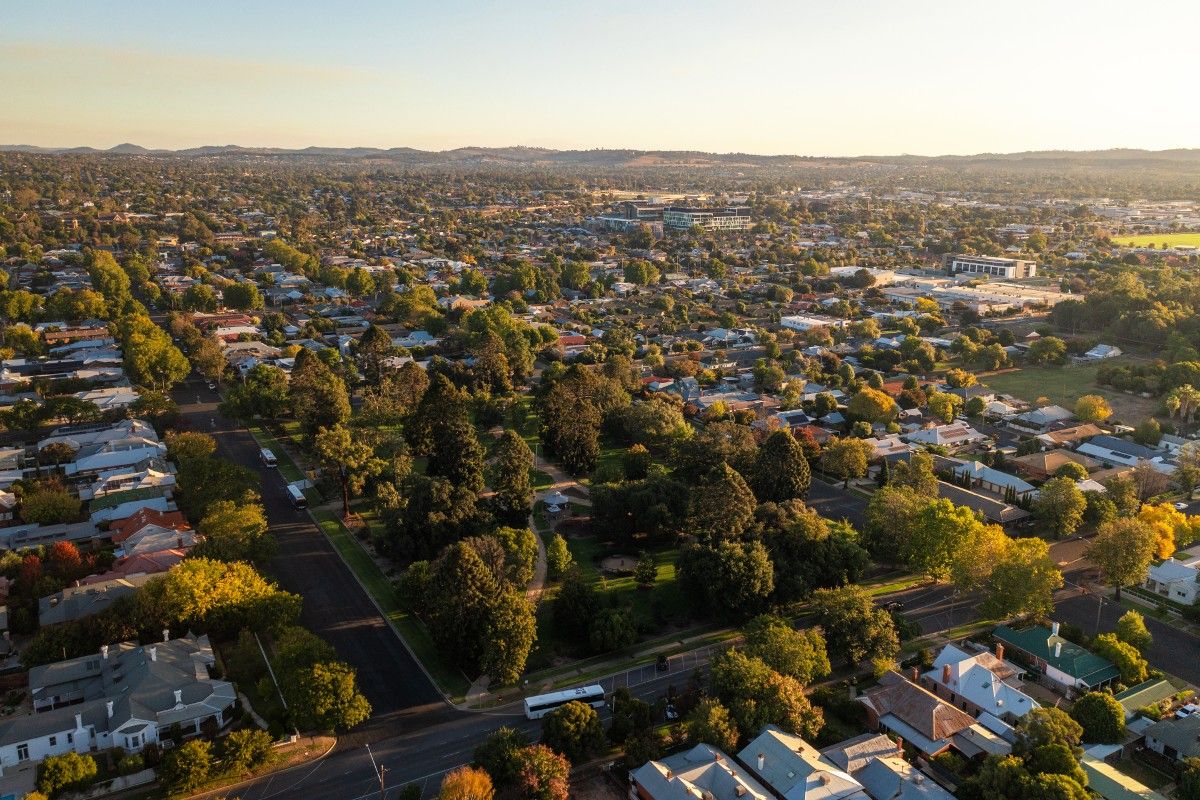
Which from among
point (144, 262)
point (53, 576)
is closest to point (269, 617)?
point (53, 576)

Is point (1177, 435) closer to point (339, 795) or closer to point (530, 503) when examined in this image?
point (530, 503)

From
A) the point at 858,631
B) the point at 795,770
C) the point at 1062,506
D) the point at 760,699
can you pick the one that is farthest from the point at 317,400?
the point at 1062,506

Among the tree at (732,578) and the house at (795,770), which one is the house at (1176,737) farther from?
the tree at (732,578)

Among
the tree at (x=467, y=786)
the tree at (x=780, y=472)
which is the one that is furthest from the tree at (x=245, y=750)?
the tree at (x=780, y=472)

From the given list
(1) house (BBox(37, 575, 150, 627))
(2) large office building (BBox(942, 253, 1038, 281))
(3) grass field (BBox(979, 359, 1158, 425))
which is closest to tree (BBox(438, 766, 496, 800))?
(1) house (BBox(37, 575, 150, 627))

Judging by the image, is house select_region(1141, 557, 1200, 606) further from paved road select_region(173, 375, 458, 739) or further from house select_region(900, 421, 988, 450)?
paved road select_region(173, 375, 458, 739)
